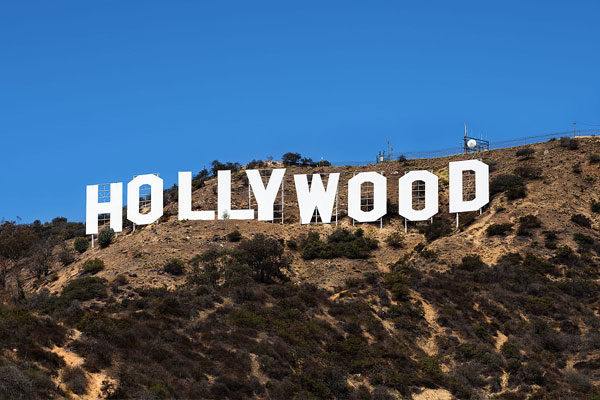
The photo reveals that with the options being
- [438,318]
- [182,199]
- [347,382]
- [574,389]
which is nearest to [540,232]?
[438,318]

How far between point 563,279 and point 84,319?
3429 cm

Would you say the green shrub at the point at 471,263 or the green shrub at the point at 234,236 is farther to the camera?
the green shrub at the point at 234,236

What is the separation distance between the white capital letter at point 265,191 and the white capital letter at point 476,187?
50.6ft

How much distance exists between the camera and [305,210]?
7000cm

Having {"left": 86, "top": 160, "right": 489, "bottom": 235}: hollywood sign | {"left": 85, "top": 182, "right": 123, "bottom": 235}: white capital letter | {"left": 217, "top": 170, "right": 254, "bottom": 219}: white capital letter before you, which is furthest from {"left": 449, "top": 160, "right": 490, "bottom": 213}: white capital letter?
{"left": 85, "top": 182, "right": 123, "bottom": 235}: white capital letter

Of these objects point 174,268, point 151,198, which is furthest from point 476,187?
point 151,198

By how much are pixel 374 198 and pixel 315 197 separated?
5.36m

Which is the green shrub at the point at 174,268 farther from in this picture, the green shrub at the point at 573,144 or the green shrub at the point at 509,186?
the green shrub at the point at 573,144

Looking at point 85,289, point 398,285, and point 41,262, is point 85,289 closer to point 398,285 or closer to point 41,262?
point 41,262

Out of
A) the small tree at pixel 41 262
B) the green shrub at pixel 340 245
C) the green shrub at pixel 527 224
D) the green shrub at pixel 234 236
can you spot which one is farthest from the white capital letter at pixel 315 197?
the small tree at pixel 41 262

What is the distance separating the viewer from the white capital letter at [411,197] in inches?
2640

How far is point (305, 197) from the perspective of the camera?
69.9 m

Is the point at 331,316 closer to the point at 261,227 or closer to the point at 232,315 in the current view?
the point at 232,315

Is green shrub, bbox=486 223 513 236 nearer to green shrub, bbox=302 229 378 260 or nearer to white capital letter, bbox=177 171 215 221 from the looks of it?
green shrub, bbox=302 229 378 260
